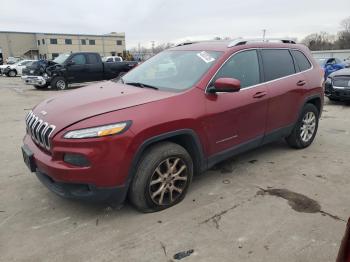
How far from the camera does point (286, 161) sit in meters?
5.00

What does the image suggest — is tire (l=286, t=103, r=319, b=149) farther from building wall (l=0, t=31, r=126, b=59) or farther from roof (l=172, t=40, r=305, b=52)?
building wall (l=0, t=31, r=126, b=59)

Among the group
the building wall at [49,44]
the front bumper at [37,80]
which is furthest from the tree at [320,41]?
the front bumper at [37,80]

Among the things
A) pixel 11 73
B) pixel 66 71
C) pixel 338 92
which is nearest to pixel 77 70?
pixel 66 71

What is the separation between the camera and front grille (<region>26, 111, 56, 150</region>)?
320 centimetres

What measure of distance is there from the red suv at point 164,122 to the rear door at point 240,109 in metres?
0.01

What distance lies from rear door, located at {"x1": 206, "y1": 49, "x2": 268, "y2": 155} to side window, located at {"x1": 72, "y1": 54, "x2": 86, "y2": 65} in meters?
13.2

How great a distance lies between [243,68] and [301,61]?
5.08 feet

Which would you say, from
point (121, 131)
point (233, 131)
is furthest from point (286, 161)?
point (121, 131)

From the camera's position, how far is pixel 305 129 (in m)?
5.50

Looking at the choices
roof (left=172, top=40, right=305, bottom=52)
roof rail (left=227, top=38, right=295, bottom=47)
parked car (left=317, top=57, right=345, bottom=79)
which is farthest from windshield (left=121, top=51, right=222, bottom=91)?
parked car (left=317, top=57, right=345, bottom=79)

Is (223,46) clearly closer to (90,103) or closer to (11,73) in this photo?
(90,103)

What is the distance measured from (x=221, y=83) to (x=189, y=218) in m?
1.46

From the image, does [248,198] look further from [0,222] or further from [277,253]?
[0,222]

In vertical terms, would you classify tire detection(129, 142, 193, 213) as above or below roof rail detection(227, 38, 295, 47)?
below
